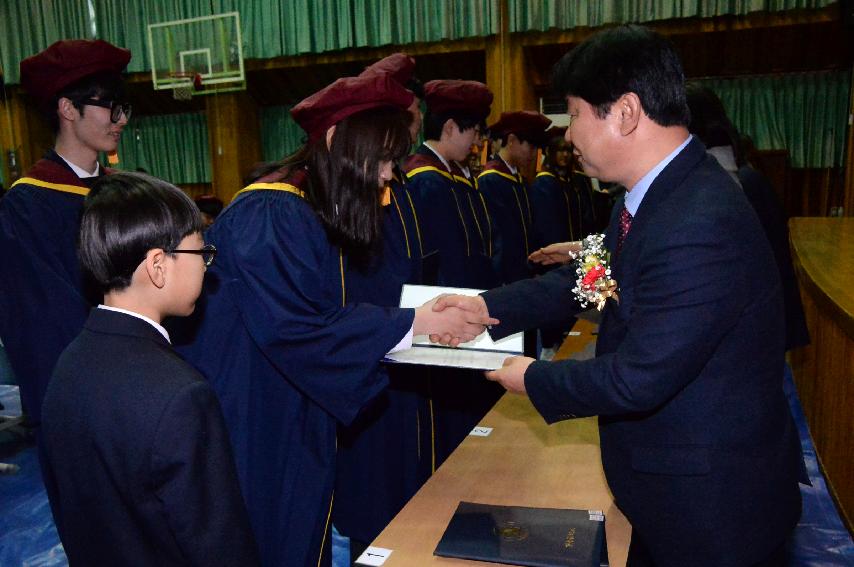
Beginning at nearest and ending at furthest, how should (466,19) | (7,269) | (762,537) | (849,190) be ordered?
(762,537)
(7,269)
(849,190)
(466,19)

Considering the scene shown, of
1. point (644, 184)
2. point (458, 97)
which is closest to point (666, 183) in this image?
point (644, 184)

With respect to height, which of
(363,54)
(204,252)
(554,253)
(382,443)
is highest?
(363,54)

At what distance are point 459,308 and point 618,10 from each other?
23.1 ft

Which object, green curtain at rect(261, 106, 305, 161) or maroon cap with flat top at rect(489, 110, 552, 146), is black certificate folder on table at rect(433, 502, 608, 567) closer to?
maroon cap with flat top at rect(489, 110, 552, 146)

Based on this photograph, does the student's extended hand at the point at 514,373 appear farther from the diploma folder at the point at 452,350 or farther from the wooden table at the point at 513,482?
the wooden table at the point at 513,482

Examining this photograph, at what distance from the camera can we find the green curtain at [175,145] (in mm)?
11367

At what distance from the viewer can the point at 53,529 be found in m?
→ 3.14

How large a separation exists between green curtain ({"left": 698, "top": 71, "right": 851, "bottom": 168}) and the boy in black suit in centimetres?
893

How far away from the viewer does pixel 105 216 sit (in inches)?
45.6

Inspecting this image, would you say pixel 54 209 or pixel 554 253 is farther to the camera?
pixel 554 253

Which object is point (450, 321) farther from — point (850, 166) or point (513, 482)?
point (850, 166)

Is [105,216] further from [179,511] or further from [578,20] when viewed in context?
[578,20]

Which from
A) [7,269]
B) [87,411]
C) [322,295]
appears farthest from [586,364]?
[7,269]

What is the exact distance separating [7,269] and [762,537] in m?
2.24
